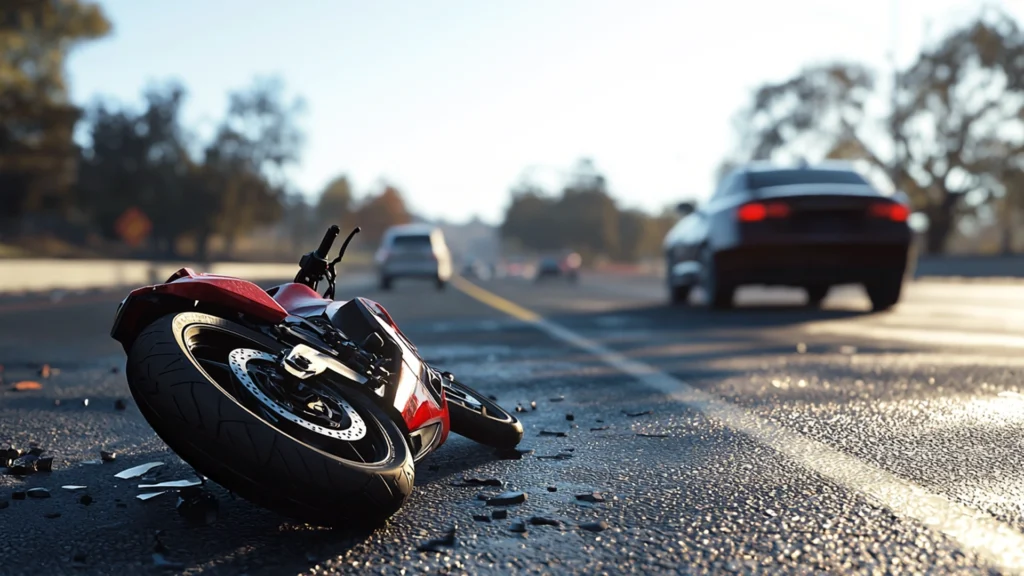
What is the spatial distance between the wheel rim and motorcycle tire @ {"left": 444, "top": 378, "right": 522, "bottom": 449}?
896mm

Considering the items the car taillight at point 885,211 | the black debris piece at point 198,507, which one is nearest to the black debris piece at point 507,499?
the black debris piece at point 198,507

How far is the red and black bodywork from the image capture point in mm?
3303

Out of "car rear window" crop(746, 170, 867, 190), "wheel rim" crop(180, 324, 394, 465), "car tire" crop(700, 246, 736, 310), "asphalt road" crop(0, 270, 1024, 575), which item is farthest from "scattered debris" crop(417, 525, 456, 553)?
"car rear window" crop(746, 170, 867, 190)

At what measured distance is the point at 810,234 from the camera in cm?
1176

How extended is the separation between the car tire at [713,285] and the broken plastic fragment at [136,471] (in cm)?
970

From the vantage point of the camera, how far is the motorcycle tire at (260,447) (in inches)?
107

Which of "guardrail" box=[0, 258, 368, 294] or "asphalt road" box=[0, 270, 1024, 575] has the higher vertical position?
"asphalt road" box=[0, 270, 1024, 575]

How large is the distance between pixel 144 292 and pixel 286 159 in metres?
96.1

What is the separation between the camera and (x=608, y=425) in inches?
191

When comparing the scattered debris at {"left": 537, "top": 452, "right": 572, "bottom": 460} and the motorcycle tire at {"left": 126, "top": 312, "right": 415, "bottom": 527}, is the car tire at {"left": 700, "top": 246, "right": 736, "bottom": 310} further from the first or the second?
the motorcycle tire at {"left": 126, "top": 312, "right": 415, "bottom": 527}

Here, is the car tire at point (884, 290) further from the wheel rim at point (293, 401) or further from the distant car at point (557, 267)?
the distant car at point (557, 267)

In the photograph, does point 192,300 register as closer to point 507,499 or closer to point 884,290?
point 507,499

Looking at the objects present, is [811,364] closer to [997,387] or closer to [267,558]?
[997,387]

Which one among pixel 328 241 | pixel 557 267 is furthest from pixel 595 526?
pixel 557 267
